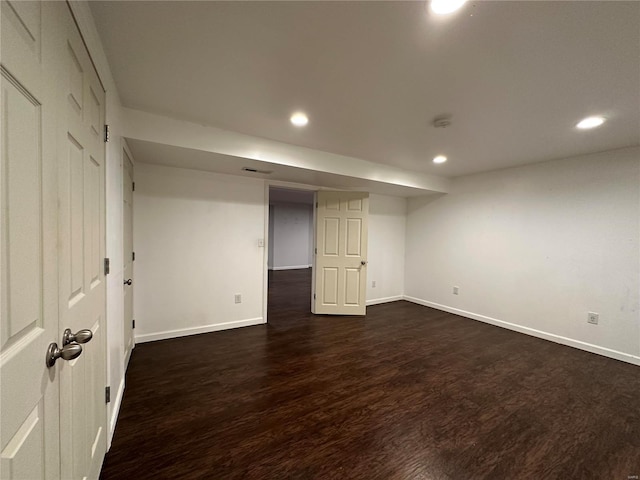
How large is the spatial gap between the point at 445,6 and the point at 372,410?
2532mm

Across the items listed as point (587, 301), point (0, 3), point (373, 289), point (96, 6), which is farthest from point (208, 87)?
point (587, 301)

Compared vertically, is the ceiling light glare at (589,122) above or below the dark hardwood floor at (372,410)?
above

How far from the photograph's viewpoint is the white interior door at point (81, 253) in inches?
37.6

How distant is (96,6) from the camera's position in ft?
3.97

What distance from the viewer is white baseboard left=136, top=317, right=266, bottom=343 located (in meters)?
3.07

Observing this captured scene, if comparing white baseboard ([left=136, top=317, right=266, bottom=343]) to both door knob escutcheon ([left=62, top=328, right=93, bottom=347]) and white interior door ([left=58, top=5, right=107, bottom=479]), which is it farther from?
door knob escutcheon ([left=62, top=328, right=93, bottom=347])

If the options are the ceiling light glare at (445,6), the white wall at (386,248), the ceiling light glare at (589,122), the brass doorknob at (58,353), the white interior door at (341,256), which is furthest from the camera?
the white wall at (386,248)

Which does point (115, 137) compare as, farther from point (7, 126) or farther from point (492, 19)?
point (492, 19)

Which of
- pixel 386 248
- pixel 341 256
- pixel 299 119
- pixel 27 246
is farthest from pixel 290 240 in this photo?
pixel 27 246

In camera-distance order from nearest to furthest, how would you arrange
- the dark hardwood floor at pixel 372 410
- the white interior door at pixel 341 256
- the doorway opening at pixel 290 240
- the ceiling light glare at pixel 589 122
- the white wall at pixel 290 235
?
the dark hardwood floor at pixel 372 410, the ceiling light glare at pixel 589 122, the white interior door at pixel 341 256, the doorway opening at pixel 290 240, the white wall at pixel 290 235

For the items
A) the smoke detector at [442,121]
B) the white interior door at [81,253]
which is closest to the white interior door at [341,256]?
the smoke detector at [442,121]

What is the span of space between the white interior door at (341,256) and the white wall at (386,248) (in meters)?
0.71

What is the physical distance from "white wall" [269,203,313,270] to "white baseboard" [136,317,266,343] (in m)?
5.12

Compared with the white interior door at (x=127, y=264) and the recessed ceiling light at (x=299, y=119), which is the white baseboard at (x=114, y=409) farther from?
the recessed ceiling light at (x=299, y=119)
